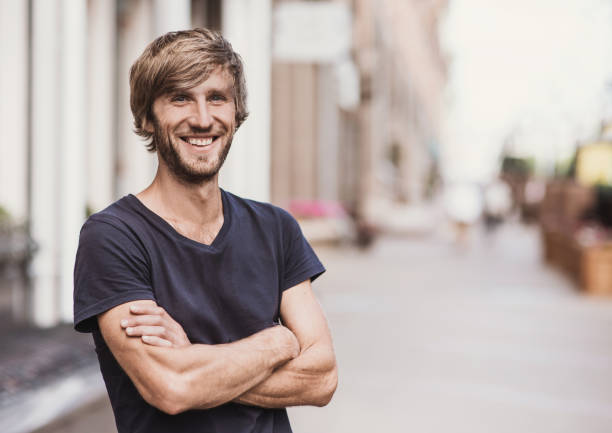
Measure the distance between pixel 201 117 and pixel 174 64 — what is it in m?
0.17

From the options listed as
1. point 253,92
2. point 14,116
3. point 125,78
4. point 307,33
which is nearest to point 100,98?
point 125,78

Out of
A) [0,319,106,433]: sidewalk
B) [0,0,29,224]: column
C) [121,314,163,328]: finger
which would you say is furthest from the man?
[0,0,29,224]: column

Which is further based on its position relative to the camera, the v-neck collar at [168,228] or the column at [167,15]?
the column at [167,15]

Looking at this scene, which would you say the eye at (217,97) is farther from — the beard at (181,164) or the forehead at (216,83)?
the beard at (181,164)

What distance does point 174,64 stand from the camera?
2111 mm

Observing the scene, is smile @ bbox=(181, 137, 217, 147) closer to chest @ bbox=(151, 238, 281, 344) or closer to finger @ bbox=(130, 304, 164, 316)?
chest @ bbox=(151, 238, 281, 344)

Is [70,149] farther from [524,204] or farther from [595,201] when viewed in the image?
[524,204]

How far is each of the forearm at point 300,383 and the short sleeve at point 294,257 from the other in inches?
9.4

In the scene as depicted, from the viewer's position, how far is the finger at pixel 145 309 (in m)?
1.98

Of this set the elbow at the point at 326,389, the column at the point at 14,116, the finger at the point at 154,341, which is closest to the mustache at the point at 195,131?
the finger at the point at 154,341

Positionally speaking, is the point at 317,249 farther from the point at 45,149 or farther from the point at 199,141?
the point at 199,141

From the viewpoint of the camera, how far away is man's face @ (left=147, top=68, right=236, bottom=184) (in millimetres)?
2186

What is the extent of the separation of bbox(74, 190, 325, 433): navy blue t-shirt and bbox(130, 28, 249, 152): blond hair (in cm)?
32

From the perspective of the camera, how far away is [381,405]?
5.41 meters
